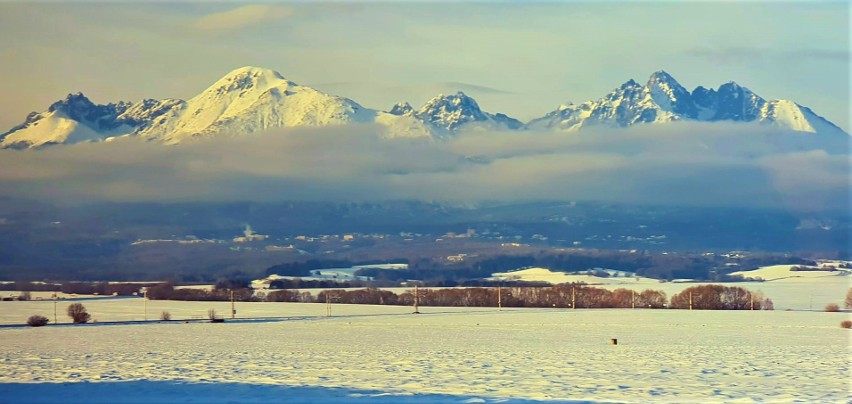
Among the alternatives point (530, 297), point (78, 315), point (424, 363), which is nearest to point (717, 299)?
point (530, 297)

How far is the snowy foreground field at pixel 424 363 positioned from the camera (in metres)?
25.8

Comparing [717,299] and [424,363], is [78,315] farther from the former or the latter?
[717,299]

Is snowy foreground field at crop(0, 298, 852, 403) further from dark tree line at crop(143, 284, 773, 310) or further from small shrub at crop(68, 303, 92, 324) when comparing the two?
dark tree line at crop(143, 284, 773, 310)

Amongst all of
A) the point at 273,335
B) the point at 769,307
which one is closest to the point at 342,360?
the point at 273,335

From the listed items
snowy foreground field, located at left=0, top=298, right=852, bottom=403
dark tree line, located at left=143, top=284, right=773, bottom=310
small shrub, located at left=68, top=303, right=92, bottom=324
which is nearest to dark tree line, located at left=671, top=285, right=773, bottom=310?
dark tree line, located at left=143, top=284, right=773, bottom=310

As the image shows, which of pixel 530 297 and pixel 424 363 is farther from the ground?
pixel 424 363

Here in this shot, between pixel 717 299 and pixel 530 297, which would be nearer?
pixel 717 299

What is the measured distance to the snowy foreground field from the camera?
25828 mm

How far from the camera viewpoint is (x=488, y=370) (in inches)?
1228

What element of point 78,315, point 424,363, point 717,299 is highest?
point 424,363

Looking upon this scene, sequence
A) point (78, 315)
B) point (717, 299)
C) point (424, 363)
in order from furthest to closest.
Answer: point (717, 299), point (78, 315), point (424, 363)

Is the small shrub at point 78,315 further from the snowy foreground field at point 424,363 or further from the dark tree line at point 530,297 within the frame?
the dark tree line at point 530,297

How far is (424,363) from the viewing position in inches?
1319

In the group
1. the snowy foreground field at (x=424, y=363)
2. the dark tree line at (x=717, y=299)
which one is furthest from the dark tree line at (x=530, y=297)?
the snowy foreground field at (x=424, y=363)
